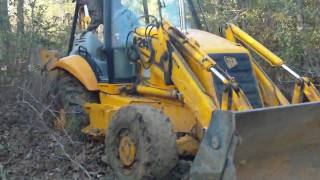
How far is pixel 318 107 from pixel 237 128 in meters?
1.07

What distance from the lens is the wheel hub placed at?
6039mm

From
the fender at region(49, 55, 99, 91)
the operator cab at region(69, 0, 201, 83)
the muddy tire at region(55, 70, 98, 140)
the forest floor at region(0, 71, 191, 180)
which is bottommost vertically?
the forest floor at region(0, 71, 191, 180)

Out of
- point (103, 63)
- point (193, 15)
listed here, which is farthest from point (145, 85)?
point (193, 15)

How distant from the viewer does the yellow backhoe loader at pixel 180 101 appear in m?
5.32

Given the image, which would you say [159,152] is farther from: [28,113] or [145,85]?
[28,113]

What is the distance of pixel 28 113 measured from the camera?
8305mm

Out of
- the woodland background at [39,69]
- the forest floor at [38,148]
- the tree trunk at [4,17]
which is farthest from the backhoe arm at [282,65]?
the tree trunk at [4,17]

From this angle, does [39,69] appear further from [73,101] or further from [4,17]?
[4,17]

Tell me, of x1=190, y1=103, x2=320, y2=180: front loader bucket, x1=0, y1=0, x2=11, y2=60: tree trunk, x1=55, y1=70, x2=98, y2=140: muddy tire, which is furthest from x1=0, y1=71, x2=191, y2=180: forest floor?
x1=0, y1=0, x2=11, y2=60: tree trunk

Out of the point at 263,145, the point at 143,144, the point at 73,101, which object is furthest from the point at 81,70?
the point at 263,145

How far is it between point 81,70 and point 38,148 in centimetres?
129

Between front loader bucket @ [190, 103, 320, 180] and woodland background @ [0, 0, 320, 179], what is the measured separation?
78.2 inches

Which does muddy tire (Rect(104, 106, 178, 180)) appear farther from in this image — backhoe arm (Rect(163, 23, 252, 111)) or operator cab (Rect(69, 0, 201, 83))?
operator cab (Rect(69, 0, 201, 83))

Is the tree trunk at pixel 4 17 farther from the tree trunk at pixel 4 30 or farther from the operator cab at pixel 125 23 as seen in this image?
the operator cab at pixel 125 23
